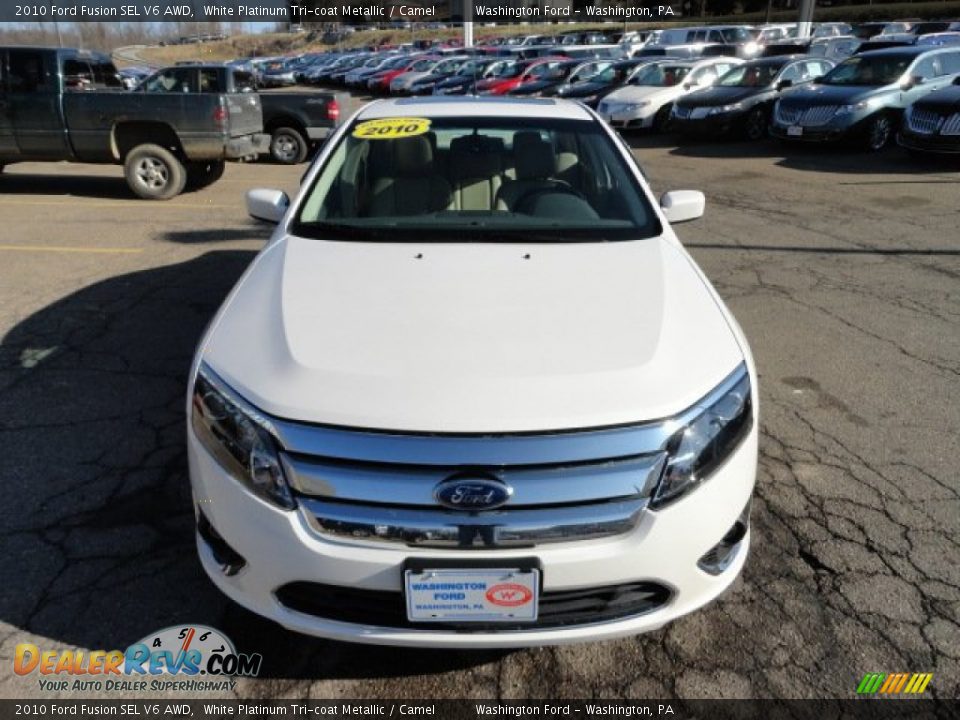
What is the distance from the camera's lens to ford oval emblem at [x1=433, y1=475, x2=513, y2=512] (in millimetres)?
1939

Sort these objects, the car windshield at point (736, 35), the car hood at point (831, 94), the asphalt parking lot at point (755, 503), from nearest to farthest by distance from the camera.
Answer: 1. the asphalt parking lot at point (755, 503)
2. the car hood at point (831, 94)
3. the car windshield at point (736, 35)

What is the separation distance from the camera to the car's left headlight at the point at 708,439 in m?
2.03

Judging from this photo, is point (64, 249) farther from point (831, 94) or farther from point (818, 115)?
point (831, 94)

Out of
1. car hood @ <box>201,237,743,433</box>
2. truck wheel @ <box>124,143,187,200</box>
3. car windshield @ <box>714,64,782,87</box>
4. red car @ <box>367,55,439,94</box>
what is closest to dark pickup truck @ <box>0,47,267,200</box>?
truck wheel @ <box>124,143,187,200</box>

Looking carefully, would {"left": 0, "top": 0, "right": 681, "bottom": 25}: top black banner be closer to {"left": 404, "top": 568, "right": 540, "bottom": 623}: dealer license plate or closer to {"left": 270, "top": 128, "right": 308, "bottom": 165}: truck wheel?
{"left": 270, "top": 128, "right": 308, "bottom": 165}: truck wheel

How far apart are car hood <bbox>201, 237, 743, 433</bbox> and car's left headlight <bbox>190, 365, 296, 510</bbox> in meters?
0.05

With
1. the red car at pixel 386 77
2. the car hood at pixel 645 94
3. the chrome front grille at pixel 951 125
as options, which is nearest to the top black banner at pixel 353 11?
the red car at pixel 386 77

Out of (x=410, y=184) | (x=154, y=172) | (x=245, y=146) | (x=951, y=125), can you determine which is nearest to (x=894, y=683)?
(x=410, y=184)

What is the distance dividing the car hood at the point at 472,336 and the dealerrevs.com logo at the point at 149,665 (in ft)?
3.11

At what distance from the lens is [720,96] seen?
48.0ft

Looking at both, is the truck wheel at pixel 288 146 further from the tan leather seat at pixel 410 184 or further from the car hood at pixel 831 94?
the tan leather seat at pixel 410 184

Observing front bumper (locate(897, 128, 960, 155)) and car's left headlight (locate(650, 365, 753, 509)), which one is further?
front bumper (locate(897, 128, 960, 155))

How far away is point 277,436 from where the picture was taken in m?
2.02

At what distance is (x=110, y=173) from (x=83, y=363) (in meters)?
9.41
